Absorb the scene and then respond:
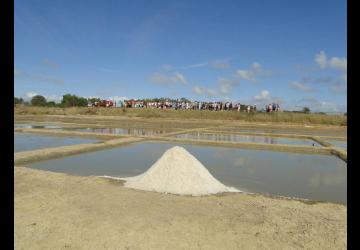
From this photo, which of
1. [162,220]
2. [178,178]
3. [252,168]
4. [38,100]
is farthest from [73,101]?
[162,220]

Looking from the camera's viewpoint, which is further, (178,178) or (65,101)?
(65,101)

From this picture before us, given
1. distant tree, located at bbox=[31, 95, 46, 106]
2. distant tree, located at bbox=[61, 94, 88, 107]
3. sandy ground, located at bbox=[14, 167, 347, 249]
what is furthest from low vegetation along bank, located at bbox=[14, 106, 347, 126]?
sandy ground, located at bbox=[14, 167, 347, 249]

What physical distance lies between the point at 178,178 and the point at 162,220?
211 cm

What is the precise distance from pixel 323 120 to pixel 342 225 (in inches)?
1335

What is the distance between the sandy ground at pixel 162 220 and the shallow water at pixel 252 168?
1542mm

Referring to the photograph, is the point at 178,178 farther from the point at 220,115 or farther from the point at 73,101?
the point at 73,101

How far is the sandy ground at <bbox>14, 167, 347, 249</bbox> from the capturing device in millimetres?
3943

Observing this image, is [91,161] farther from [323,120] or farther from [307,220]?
[323,120]

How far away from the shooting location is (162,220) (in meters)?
4.72

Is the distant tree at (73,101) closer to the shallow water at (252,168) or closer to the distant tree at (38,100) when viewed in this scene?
the distant tree at (38,100)

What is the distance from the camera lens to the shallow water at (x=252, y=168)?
300 inches

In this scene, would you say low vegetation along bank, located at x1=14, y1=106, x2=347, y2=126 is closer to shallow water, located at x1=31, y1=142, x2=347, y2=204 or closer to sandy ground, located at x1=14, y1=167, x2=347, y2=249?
shallow water, located at x1=31, y1=142, x2=347, y2=204

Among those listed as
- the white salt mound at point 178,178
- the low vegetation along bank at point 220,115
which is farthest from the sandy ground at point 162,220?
the low vegetation along bank at point 220,115
